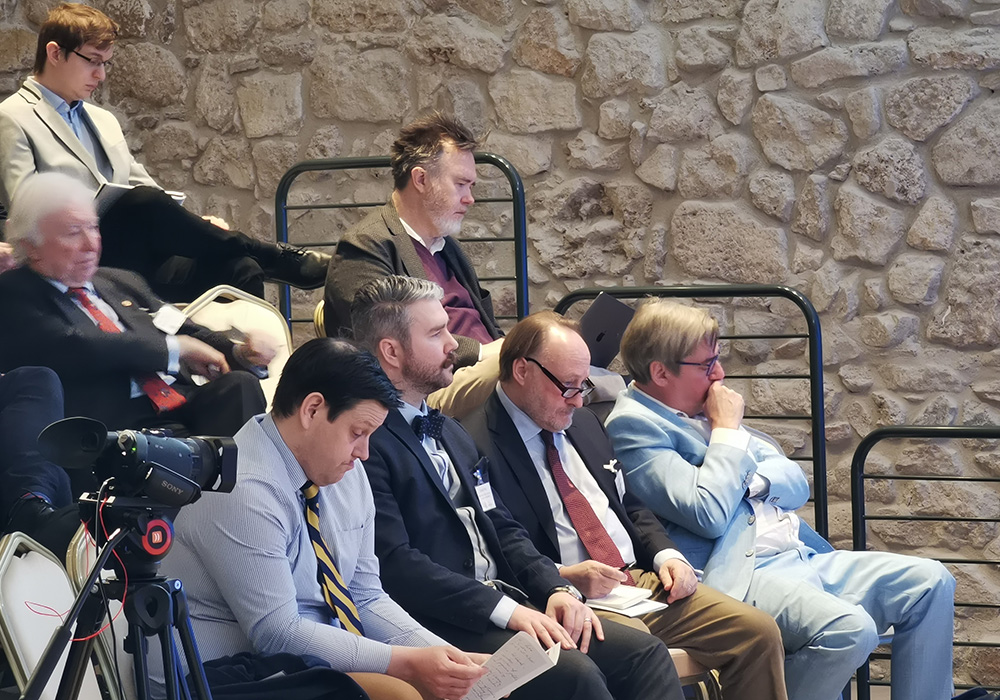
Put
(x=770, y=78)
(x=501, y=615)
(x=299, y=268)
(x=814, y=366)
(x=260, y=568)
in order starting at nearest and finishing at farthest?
(x=260, y=568) < (x=501, y=615) < (x=299, y=268) < (x=814, y=366) < (x=770, y=78)

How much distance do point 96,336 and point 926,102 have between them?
3.04 metres

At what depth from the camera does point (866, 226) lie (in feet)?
14.7

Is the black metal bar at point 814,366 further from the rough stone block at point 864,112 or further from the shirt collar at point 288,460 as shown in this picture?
the shirt collar at point 288,460

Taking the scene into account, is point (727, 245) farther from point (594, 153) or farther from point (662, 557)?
point (662, 557)

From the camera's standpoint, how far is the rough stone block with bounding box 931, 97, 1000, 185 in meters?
4.35

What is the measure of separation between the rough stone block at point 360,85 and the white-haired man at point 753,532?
188cm

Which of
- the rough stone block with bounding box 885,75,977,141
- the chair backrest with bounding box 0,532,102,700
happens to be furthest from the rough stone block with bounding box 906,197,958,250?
the chair backrest with bounding box 0,532,102,700

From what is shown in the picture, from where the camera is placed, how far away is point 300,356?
2.33 metres

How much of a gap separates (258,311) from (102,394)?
65cm

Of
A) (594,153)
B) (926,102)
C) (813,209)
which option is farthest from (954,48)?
(594,153)

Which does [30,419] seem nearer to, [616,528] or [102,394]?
[102,394]

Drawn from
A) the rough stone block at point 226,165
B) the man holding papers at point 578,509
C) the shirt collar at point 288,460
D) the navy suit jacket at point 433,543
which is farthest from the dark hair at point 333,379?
the rough stone block at point 226,165

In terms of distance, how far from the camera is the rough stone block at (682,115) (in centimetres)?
462

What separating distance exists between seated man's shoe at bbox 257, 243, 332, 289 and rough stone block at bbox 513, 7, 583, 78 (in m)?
1.51
